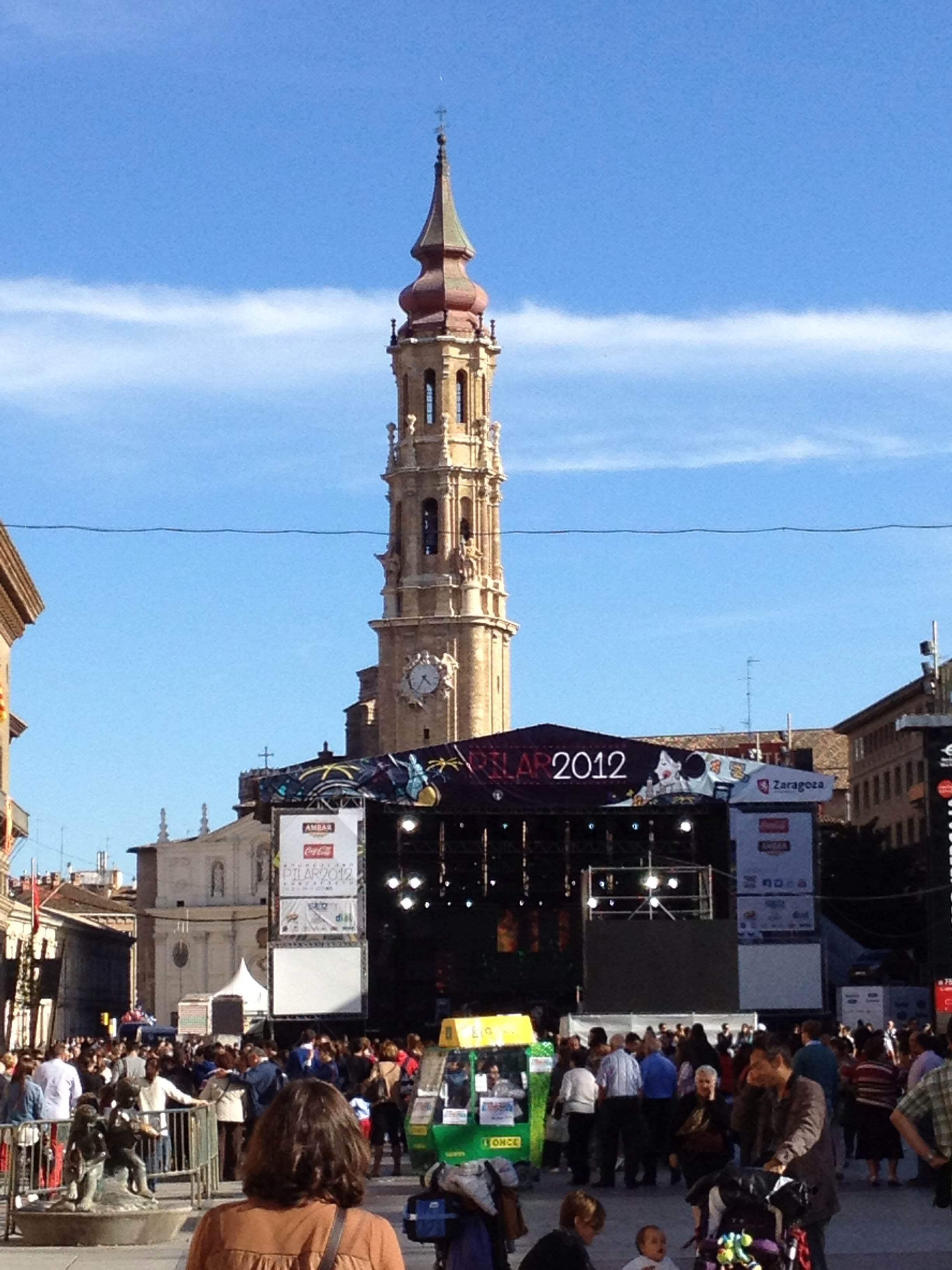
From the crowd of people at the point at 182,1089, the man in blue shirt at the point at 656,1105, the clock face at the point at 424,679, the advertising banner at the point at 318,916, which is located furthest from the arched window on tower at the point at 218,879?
the man in blue shirt at the point at 656,1105

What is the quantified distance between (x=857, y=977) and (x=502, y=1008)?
25.9ft

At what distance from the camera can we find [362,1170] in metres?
4.74

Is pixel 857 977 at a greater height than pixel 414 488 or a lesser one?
lesser

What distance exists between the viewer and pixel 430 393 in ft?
334

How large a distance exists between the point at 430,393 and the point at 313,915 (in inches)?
2233

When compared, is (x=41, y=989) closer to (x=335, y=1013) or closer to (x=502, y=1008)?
(x=335, y=1013)

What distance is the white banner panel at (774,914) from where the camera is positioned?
4700cm

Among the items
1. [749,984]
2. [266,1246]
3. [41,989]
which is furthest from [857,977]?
[266,1246]

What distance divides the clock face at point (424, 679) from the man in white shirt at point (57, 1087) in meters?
78.7

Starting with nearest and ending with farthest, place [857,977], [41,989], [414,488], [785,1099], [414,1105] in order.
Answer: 1. [785,1099]
2. [414,1105]
3. [41,989]
4. [857,977]
5. [414,488]

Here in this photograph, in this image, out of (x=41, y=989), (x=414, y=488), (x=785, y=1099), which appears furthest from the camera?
(x=414, y=488)

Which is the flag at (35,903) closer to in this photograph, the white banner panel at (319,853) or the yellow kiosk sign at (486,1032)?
the white banner panel at (319,853)

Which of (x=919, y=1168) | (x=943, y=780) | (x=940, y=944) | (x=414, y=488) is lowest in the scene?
(x=919, y=1168)

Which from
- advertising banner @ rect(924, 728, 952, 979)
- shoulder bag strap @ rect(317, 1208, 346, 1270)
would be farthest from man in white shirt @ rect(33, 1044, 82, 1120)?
advertising banner @ rect(924, 728, 952, 979)
